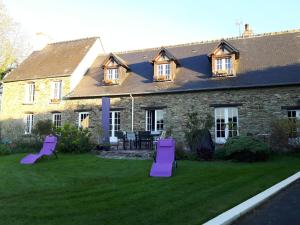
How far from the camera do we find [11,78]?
24062mm

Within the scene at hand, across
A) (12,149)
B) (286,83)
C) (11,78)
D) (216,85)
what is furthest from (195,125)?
(11,78)

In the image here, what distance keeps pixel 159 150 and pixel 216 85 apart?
7253mm

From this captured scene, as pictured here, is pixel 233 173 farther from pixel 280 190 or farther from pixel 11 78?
pixel 11 78

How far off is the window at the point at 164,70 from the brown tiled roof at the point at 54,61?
6.47m

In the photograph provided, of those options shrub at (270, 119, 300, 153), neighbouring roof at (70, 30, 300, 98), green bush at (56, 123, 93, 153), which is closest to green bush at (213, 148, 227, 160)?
shrub at (270, 119, 300, 153)

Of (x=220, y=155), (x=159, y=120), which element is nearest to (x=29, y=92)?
(x=159, y=120)

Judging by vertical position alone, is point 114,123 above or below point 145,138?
above

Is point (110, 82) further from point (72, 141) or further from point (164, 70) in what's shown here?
Answer: point (72, 141)

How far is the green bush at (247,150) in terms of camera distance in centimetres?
1182

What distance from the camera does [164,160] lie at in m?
10.5

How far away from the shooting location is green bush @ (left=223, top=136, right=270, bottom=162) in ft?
38.8

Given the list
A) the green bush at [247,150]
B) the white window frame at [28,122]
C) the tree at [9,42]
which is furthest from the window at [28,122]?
the green bush at [247,150]

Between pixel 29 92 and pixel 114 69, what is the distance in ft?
24.0

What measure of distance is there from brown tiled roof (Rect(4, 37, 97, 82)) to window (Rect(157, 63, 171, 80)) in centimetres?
647
